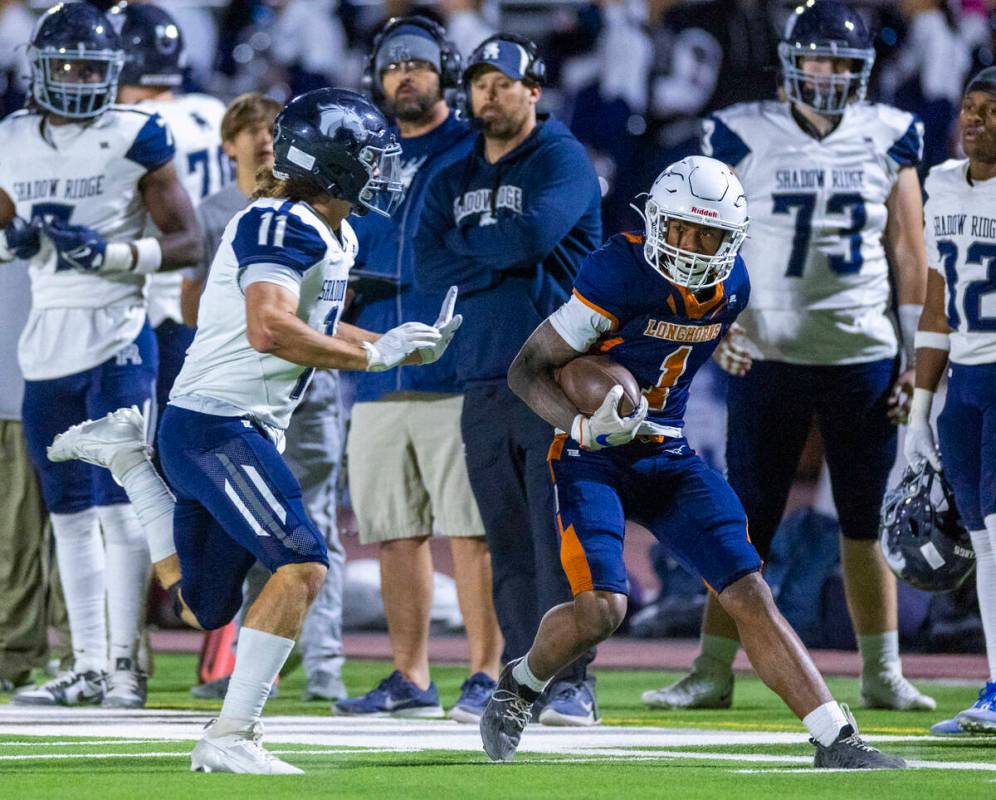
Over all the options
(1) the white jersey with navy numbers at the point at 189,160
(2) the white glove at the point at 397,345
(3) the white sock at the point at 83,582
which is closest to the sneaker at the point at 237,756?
(2) the white glove at the point at 397,345

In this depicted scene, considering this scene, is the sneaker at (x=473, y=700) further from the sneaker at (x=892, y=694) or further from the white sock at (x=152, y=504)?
the sneaker at (x=892, y=694)

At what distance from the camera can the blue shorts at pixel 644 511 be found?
4.70m

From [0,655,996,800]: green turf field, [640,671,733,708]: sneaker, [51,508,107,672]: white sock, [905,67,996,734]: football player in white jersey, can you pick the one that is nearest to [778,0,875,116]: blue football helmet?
[905,67,996,734]: football player in white jersey

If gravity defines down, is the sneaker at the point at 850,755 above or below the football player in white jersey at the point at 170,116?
below

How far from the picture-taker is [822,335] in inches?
256

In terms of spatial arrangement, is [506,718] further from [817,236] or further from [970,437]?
[817,236]

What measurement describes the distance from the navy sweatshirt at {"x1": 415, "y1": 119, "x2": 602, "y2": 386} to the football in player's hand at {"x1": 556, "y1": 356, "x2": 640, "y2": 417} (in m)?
1.06

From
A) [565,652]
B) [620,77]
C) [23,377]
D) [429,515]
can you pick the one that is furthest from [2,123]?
[620,77]

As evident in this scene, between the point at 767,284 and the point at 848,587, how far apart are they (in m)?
1.08

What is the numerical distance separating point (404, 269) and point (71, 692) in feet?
5.97

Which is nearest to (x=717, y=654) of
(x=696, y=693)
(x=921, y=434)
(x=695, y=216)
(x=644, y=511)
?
(x=696, y=693)

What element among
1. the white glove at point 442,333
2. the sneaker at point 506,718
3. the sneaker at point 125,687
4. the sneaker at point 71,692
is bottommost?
the sneaker at point 71,692

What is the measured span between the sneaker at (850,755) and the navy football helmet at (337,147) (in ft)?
5.72

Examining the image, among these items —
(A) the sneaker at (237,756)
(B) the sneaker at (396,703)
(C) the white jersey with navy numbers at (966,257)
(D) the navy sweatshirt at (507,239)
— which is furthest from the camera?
(B) the sneaker at (396,703)
